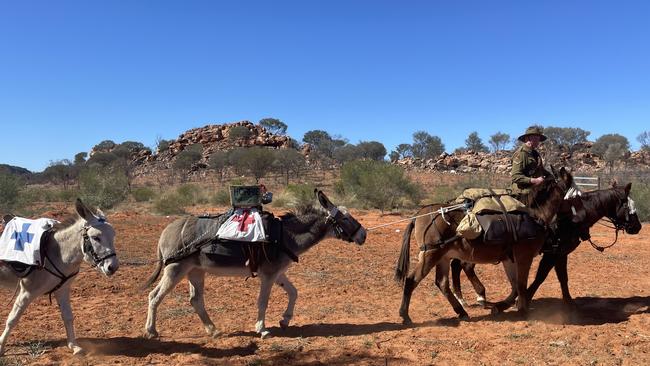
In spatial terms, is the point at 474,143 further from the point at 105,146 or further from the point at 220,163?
the point at 105,146

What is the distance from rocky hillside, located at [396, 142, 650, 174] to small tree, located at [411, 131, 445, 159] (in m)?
5.95

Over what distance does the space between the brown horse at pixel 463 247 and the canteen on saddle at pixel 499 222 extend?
0.34 feet

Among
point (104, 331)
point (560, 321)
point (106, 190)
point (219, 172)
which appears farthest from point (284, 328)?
point (219, 172)

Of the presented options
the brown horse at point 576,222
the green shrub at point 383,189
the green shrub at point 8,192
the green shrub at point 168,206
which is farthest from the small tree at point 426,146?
the brown horse at point 576,222

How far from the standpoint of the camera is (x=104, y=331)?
6.75m

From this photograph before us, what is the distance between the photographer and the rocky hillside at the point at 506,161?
55537mm

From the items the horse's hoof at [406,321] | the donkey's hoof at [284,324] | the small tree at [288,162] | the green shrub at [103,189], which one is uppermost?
the small tree at [288,162]

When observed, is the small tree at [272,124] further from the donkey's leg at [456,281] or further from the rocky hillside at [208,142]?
the donkey's leg at [456,281]

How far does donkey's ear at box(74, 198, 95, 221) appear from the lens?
5.13 meters

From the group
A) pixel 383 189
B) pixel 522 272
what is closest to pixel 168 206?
pixel 383 189

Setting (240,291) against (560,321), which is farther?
(240,291)

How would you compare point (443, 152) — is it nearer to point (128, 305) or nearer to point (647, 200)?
point (647, 200)

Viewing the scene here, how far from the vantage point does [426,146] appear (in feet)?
243

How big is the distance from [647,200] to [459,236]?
779 inches
